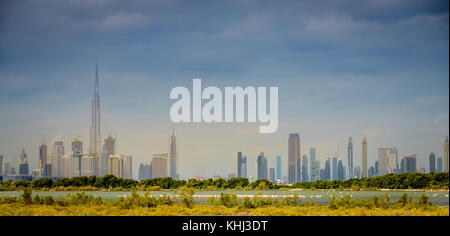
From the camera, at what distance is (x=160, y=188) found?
48781 mm

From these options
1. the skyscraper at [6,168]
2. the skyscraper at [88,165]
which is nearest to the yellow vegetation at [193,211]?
the skyscraper at [6,168]

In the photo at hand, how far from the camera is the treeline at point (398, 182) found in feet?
161

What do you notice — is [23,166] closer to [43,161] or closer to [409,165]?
[43,161]

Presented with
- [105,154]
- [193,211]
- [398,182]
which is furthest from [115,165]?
[193,211]

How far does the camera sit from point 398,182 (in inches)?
2000

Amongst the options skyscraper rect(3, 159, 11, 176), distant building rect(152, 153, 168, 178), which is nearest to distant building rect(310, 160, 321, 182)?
distant building rect(152, 153, 168, 178)

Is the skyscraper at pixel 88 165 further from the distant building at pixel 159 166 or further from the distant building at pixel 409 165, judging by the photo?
the distant building at pixel 409 165

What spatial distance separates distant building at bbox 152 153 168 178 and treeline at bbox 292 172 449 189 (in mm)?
18923

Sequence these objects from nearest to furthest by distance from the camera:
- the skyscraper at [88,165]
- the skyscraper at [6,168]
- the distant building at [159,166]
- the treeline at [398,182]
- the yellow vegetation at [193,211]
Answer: the yellow vegetation at [193,211] → the skyscraper at [6,168] → the distant building at [159,166] → the treeline at [398,182] → the skyscraper at [88,165]

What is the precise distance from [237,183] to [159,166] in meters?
12.4

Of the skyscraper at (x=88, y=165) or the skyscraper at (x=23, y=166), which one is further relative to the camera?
the skyscraper at (x=88, y=165)
